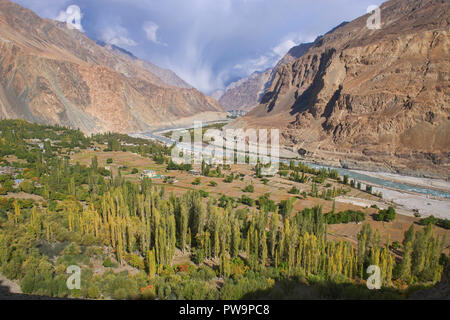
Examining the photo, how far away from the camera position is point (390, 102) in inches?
3322

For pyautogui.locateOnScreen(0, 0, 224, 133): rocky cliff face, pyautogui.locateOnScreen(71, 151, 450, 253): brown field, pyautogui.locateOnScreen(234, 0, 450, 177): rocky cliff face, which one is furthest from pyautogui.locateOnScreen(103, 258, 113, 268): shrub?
pyautogui.locateOnScreen(0, 0, 224, 133): rocky cliff face

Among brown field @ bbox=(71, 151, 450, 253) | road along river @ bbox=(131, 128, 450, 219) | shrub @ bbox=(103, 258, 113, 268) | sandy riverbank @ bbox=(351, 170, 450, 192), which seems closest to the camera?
shrub @ bbox=(103, 258, 113, 268)

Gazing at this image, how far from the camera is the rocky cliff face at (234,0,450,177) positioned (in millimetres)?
71375

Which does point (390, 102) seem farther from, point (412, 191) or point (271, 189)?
point (271, 189)

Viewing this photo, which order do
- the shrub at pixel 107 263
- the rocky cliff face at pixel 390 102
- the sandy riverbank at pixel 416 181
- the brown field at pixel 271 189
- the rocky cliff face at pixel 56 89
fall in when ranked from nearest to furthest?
the shrub at pixel 107 263 < the brown field at pixel 271 189 < the sandy riverbank at pixel 416 181 < the rocky cliff face at pixel 390 102 < the rocky cliff face at pixel 56 89

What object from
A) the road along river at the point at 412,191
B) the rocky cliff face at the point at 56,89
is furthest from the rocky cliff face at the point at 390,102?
the rocky cliff face at the point at 56,89

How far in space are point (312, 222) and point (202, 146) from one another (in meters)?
82.5

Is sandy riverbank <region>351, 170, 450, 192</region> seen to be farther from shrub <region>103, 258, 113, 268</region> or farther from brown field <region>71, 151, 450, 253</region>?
shrub <region>103, 258, 113, 268</region>

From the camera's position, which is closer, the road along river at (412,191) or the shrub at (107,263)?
the shrub at (107,263)

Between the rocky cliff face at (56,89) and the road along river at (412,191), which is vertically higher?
the rocky cliff face at (56,89)

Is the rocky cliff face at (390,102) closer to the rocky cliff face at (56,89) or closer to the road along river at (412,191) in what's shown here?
the road along river at (412,191)

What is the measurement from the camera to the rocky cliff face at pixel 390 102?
7138 cm
